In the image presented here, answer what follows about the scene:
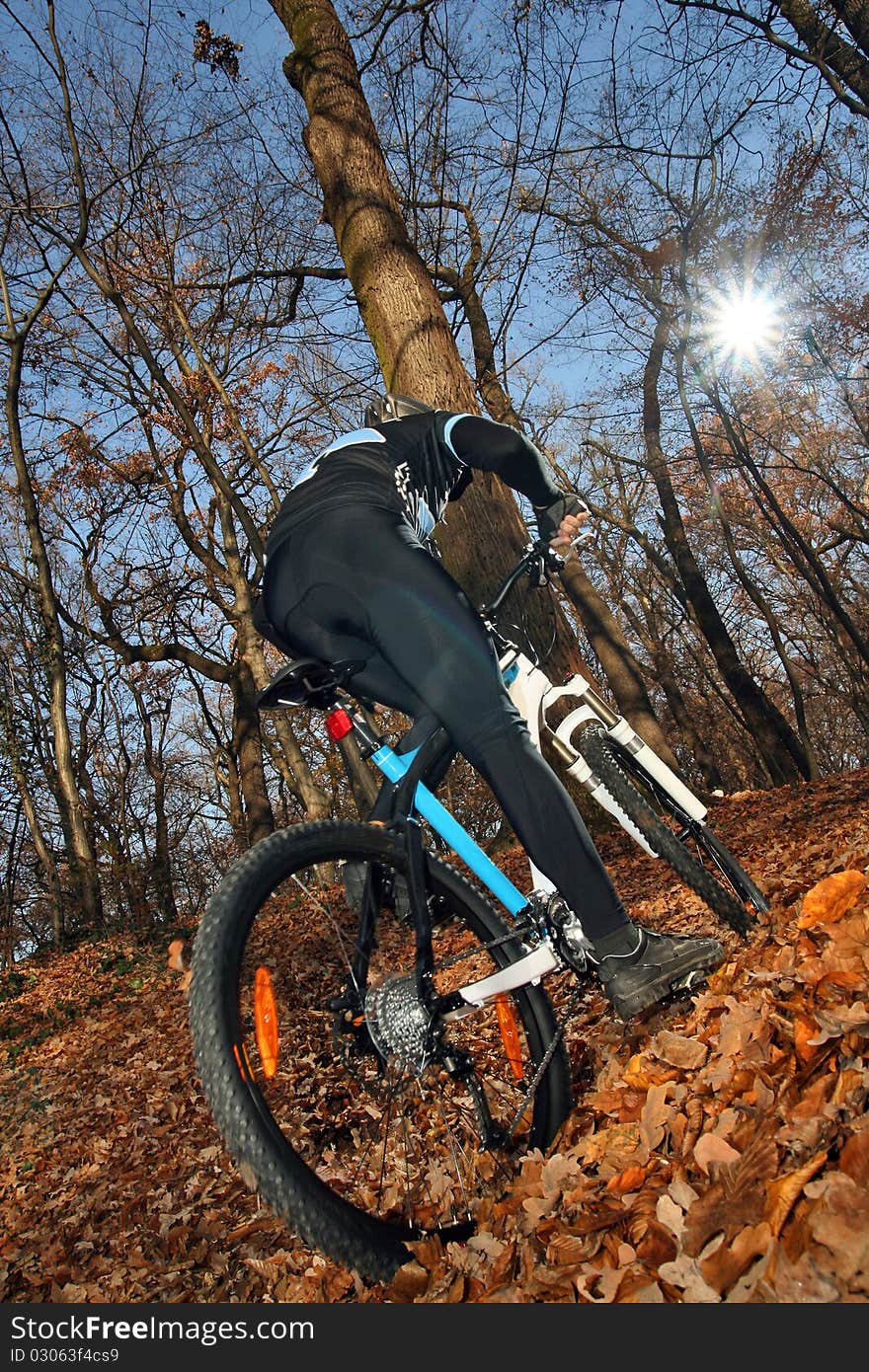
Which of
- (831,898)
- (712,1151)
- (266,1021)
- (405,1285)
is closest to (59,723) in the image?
(266,1021)

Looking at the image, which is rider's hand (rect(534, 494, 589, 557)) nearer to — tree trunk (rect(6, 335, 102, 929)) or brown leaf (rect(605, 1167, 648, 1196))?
brown leaf (rect(605, 1167, 648, 1196))

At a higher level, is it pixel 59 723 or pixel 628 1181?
pixel 59 723

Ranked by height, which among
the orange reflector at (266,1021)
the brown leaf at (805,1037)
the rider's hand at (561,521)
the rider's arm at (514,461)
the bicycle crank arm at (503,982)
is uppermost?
the rider's arm at (514,461)

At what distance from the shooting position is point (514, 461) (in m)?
2.74

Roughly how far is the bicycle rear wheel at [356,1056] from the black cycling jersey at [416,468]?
1.03 meters

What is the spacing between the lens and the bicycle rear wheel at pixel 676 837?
2.76 metres

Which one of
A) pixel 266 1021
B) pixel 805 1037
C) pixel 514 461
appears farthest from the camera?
pixel 514 461

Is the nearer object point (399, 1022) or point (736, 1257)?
point (736, 1257)

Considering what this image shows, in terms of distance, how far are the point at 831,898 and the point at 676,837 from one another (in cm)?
60

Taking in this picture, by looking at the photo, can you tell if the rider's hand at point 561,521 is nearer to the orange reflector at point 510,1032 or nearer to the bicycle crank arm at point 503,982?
the bicycle crank arm at point 503,982

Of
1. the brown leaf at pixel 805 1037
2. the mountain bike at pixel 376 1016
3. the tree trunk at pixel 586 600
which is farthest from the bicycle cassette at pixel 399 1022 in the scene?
the tree trunk at pixel 586 600

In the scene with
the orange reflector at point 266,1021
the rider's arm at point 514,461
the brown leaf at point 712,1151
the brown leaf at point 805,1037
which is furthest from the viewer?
the rider's arm at point 514,461

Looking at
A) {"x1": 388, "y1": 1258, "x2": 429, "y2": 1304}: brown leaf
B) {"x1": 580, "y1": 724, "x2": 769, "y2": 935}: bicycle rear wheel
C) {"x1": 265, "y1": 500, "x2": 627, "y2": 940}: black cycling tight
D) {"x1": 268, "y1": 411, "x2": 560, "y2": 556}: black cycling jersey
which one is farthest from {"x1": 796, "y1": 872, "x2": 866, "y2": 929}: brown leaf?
{"x1": 268, "y1": 411, "x2": 560, "y2": 556}: black cycling jersey

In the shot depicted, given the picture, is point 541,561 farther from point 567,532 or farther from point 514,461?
point 514,461
